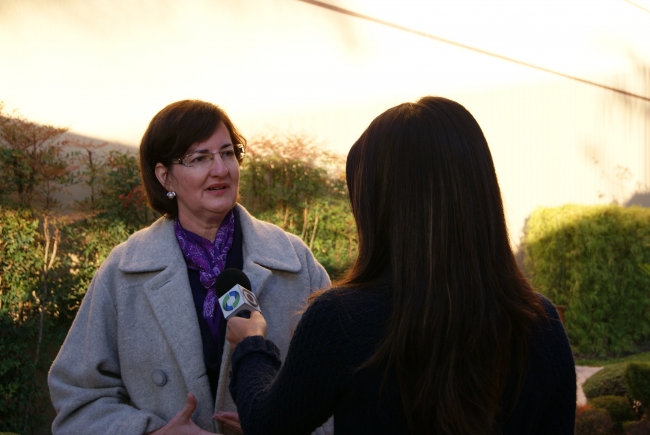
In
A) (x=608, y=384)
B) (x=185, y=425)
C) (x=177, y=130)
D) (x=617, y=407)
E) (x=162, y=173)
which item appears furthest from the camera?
(x=608, y=384)

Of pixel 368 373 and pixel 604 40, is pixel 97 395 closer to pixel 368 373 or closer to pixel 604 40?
A: pixel 368 373

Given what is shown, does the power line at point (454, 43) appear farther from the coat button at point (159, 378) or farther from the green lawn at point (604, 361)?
the coat button at point (159, 378)

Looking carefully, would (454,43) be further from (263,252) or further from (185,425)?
(185,425)

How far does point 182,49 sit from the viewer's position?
6.09 meters

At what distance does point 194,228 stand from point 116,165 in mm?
2739

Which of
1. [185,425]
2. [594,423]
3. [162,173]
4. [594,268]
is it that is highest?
[162,173]

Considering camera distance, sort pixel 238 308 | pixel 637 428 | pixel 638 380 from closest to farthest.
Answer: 1. pixel 238 308
2. pixel 638 380
3. pixel 637 428

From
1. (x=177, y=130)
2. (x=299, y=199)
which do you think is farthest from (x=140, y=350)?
(x=299, y=199)

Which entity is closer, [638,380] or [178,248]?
[178,248]

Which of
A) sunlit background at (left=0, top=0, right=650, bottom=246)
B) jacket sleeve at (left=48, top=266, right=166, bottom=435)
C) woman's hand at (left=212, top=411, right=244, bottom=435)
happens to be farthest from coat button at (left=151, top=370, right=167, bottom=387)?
sunlit background at (left=0, top=0, right=650, bottom=246)

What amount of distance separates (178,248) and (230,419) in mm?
677

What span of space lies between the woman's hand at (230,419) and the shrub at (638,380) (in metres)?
3.31

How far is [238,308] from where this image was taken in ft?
7.10

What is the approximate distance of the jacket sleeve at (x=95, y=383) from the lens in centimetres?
247
